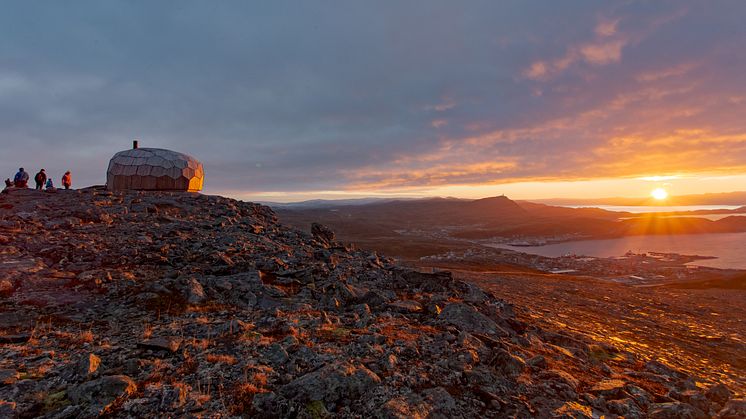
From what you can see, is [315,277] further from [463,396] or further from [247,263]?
[463,396]

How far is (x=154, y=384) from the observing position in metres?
5.92

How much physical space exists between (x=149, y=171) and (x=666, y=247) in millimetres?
128262

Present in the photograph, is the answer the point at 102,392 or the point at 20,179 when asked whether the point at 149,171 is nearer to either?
the point at 20,179

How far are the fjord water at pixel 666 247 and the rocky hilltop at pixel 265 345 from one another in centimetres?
8632

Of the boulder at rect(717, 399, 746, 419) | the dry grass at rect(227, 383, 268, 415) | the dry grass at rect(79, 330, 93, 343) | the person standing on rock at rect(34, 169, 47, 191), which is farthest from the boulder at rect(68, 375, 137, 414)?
the person standing on rock at rect(34, 169, 47, 191)

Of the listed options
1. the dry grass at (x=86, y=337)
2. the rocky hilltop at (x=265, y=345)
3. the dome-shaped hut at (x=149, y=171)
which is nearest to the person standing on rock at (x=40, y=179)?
the dome-shaped hut at (x=149, y=171)

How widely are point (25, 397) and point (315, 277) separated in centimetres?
895

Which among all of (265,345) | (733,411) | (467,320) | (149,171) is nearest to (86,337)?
(265,345)

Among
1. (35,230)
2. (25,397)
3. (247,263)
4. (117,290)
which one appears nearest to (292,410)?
(25,397)

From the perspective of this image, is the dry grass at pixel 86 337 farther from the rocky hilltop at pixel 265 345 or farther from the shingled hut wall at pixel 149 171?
the shingled hut wall at pixel 149 171

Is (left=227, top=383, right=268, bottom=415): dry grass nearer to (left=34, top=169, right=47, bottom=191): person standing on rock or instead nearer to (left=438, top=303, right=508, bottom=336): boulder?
(left=438, top=303, right=508, bottom=336): boulder

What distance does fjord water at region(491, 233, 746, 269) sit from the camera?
79500 millimetres

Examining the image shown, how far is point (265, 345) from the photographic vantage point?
767 centimetres

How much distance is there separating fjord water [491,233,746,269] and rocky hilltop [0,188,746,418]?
86.3 metres
